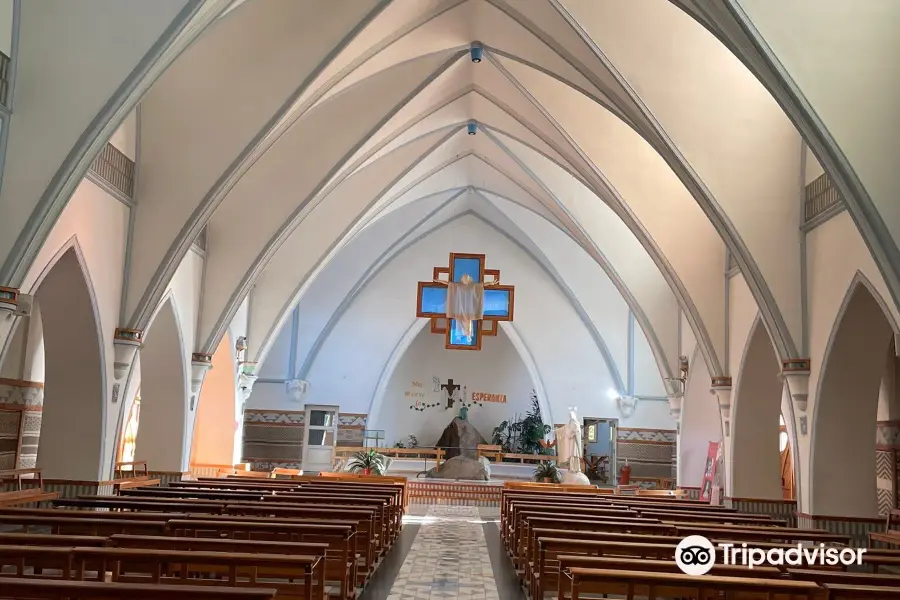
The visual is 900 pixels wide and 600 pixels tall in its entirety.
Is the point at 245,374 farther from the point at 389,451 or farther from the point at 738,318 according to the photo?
the point at 738,318

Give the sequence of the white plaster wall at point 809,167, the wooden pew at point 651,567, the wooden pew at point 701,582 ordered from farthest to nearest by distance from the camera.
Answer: the white plaster wall at point 809,167, the wooden pew at point 651,567, the wooden pew at point 701,582

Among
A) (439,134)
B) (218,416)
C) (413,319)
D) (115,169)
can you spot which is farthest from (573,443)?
(115,169)

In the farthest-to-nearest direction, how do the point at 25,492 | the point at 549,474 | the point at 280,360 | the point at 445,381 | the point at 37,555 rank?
the point at 445,381
the point at 280,360
the point at 549,474
the point at 25,492
the point at 37,555

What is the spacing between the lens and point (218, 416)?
1873 cm

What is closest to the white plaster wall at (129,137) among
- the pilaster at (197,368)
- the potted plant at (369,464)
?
the pilaster at (197,368)

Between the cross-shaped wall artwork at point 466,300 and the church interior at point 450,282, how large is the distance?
0.24m

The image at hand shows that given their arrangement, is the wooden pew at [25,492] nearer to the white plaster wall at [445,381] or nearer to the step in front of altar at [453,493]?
the step in front of altar at [453,493]

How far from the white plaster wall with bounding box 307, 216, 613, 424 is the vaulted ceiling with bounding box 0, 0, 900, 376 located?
4532mm

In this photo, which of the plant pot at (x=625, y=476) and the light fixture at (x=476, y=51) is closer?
the light fixture at (x=476, y=51)

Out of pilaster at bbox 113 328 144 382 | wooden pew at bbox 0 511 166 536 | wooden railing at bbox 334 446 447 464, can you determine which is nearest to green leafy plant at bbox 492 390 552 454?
wooden railing at bbox 334 446 447 464

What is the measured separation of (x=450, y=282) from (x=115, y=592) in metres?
18.5

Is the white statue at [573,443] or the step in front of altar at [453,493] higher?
the white statue at [573,443]

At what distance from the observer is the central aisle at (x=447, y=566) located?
7.65 m

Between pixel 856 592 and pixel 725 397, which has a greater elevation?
pixel 725 397
